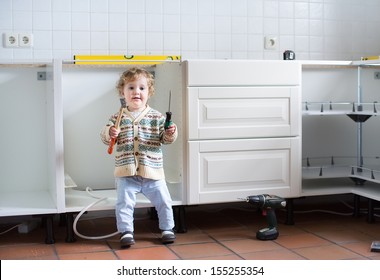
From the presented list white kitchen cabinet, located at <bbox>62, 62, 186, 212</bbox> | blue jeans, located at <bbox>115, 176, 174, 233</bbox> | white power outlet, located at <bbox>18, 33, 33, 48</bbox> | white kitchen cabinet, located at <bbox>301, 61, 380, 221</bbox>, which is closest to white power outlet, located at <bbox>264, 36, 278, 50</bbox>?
white kitchen cabinet, located at <bbox>301, 61, 380, 221</bbox>

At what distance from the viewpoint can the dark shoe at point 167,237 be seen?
104 inches

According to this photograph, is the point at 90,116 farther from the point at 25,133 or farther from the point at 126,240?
the point at 126,240

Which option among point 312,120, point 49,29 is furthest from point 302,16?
point 49,29

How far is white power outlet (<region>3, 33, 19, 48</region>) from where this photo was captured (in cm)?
303

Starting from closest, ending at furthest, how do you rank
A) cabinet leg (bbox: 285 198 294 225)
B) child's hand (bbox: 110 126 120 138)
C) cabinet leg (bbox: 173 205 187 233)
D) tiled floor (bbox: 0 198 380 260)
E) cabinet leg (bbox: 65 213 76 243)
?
1. tiled floor (bbox: 0 198 380 260)
2. child's hand (bbox: 110 126 120 138)
3. cabinet leg (bbox: 65 213 76 243)
4. cabinet leg (bbox: 173 205 187 233)
5. cabinet leg (bbox: 285 198 294 225)

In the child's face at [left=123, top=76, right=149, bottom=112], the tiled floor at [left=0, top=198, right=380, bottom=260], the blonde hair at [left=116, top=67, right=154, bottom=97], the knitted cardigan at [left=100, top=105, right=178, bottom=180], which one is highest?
the blonde hair at [left=116, top=67, right=154, bottom=97]

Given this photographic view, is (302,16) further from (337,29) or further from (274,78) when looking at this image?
(274,78)

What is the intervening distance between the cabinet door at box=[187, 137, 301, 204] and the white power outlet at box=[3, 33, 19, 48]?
3.30ft

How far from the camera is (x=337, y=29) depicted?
3555mm

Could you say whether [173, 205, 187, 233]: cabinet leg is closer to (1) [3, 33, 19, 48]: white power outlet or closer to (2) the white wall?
(2) the white wall

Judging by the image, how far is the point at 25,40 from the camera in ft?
10.0

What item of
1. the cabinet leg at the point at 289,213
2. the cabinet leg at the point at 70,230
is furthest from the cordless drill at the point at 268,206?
the cabinet leg at the point at 70,230

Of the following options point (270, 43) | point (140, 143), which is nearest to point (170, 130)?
point (140, 143)

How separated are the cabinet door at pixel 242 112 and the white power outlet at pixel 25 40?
2.87 feet
